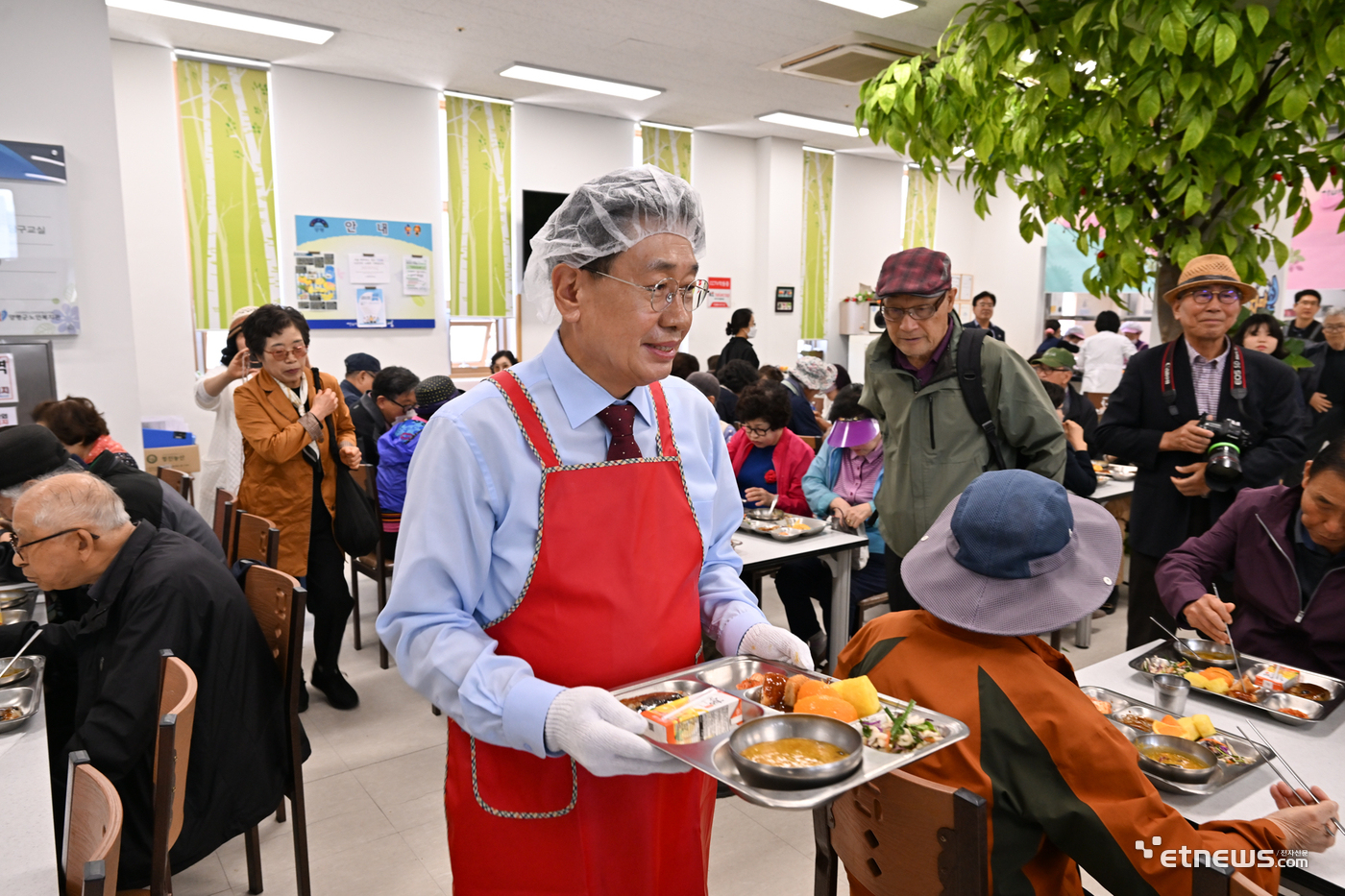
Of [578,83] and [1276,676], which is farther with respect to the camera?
[578,83]

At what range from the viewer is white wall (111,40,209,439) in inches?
249

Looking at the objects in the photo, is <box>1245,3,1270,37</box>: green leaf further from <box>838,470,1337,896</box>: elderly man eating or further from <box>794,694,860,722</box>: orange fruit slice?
<box>794,694,860,722</box>: orange fruit slice

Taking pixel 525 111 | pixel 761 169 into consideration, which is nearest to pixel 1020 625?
pixel 525 111

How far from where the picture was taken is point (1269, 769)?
163 centimetres

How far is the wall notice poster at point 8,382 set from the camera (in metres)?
3.91

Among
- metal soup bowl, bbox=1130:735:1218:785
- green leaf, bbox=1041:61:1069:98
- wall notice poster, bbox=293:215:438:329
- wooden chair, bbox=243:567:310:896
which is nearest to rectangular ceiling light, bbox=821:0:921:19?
green leaf, bbox=1041:61:1069:98

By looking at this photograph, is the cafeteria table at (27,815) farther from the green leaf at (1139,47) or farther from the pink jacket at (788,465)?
the green leaf at (1139,47)

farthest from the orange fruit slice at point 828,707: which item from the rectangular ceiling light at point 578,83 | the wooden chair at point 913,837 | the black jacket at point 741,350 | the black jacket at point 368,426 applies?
the black jacket at point 741,350

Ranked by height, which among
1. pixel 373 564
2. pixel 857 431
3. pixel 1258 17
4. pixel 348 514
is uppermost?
pixel 1258 17

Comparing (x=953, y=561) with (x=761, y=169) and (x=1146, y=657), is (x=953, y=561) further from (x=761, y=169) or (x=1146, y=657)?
(x=761, y=169)

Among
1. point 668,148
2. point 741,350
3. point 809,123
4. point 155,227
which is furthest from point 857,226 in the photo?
point 155,227

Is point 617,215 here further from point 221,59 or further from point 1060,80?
point 221,59

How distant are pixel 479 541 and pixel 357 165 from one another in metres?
7.10

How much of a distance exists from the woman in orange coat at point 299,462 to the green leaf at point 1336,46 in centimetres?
361
